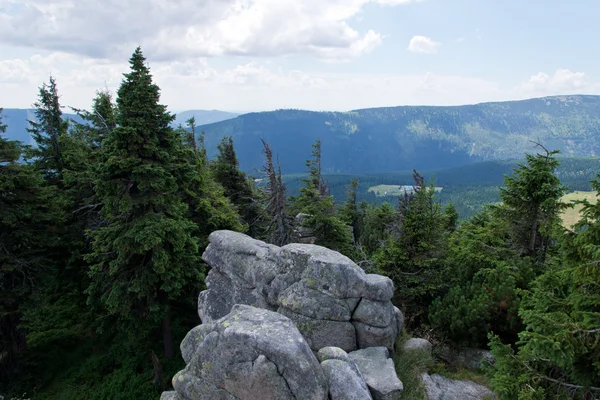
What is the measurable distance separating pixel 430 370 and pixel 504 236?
9.99m

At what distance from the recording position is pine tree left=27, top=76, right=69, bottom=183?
26.1 m

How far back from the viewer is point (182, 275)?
758 inches

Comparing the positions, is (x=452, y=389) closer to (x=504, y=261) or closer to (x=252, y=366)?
(x=504, y=261)

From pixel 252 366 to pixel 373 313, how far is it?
19.5 feet

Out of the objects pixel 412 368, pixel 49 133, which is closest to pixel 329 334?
pixel 412 368

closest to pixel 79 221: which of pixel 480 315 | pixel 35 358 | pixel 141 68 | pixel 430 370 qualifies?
pixel 35 358

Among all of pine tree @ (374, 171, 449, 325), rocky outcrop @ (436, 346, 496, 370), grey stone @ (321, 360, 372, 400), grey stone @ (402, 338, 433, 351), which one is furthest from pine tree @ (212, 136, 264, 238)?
grey stone @ (321, 360, 372, 400)

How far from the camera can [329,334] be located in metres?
13.6

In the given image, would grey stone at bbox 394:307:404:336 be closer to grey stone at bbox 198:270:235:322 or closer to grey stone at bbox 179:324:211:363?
grey stone at bbox 198:270:235:322

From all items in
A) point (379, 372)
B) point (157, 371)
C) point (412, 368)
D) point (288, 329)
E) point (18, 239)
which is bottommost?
point (157, 371)

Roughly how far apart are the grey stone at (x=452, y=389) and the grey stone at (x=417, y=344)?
107cm

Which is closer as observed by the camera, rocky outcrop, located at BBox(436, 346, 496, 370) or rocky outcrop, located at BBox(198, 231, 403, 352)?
rocky outcrop, located at BBox(198, 231, 403, 352)

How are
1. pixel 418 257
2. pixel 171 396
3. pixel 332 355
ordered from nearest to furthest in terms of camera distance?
1. pixel 332 355
2. pixel 171 396
3. pixel 418 257

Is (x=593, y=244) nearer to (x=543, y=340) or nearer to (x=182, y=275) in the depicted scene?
(x=543, y=340)
